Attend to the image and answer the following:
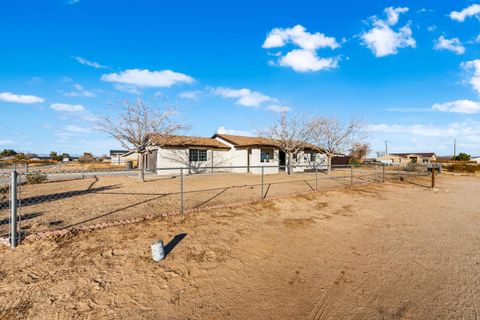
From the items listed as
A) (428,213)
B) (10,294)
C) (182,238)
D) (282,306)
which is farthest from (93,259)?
(428,213)

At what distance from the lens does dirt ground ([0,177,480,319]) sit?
2.82 metres

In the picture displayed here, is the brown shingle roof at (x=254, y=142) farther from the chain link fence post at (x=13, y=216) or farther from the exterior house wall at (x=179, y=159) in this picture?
the chain link fence post at (x=13, y=216)

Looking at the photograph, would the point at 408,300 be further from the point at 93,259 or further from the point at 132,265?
the point at 93,259

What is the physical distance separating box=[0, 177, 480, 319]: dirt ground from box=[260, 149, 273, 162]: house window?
1652cm

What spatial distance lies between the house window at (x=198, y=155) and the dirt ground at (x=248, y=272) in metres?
15.5

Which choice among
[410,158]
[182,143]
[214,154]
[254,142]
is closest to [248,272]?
[182,143]

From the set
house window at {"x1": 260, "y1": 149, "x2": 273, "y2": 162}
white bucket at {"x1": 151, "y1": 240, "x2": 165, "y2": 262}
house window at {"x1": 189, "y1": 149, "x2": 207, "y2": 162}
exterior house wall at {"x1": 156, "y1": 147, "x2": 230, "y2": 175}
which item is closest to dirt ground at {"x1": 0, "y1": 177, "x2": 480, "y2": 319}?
white bucket at {"x1": 151, "y1": 240, "x2": 165, "y2": 262}

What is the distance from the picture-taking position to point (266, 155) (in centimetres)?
2344

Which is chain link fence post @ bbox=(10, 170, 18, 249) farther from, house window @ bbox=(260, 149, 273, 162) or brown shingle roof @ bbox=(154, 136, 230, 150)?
house window @ bbox=(260, 149, 273, 162)

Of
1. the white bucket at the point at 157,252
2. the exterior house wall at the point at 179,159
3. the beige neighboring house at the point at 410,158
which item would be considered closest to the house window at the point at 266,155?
the exterior house wall at the point at 179,159

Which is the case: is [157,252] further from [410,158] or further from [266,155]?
[410,158]

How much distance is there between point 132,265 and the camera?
3.74m

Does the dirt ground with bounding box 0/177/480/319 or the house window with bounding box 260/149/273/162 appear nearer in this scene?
the dirt ground with bounding box 0/177/480/319

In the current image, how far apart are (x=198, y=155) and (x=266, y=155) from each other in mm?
7071
